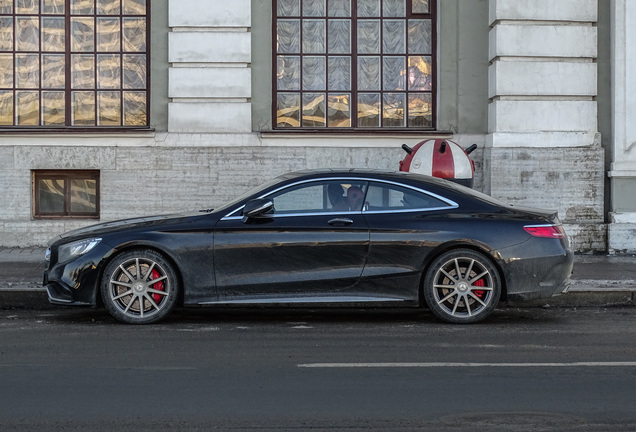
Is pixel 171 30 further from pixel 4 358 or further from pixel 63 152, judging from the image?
pixel 4 358

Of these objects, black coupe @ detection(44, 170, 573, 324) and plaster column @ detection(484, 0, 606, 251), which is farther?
plaster column @ detection(484, 0, 606, 251)

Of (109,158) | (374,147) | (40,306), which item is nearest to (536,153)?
A: (374,147)

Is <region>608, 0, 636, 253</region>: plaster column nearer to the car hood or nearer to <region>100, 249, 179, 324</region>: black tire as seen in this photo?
the car hood

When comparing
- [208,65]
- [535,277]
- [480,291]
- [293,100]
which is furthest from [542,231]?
[208,65]

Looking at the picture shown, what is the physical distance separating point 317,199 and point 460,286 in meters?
1.46

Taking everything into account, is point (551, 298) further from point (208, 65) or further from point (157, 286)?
point (208, 65)

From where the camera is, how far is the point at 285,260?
388 inches

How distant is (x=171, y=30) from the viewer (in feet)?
52.7

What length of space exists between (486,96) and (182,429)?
11.4 metres

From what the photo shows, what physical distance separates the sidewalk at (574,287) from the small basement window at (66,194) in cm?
232

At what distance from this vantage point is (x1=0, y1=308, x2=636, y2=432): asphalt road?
242 inches

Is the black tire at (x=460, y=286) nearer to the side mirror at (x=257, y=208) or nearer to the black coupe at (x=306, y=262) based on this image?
the black coupe at (x=306, y=262)

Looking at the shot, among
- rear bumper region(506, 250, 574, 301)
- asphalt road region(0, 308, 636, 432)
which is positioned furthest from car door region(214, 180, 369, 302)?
rear bumper region(506, 250, 574, 301)

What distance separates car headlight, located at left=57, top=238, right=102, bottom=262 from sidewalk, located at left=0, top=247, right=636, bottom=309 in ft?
4.82
